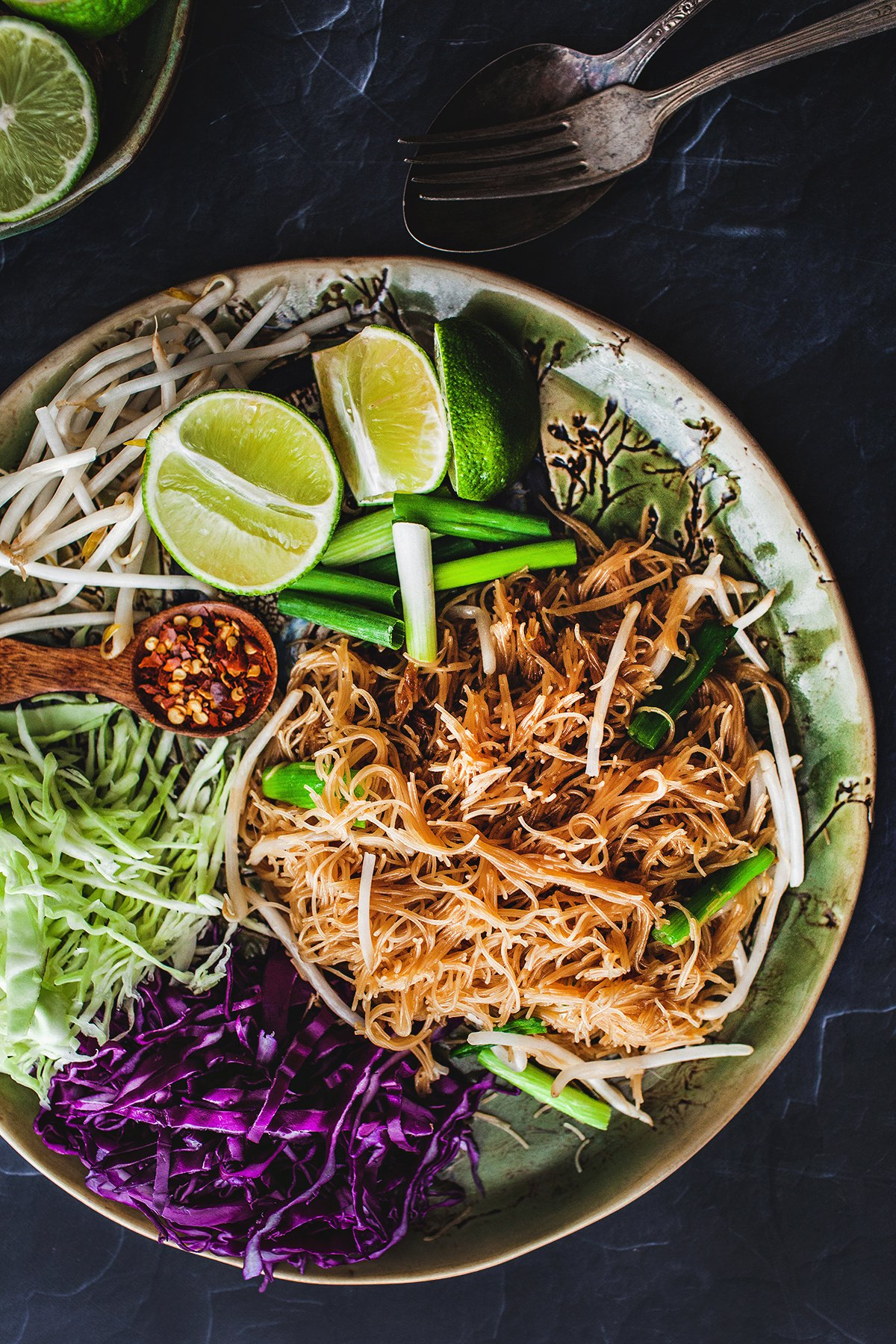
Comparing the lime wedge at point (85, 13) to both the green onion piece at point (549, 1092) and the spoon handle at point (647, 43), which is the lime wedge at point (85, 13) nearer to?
the spoon handle at point (647, 43)

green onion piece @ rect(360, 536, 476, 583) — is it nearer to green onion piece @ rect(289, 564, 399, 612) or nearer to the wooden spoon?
green onion piece @ rect(289, 564, 399, 612)

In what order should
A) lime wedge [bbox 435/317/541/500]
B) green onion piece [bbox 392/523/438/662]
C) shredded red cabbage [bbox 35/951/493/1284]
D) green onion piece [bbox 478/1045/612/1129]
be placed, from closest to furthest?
lime wedge [bbox 435/317/541/500] → green onion piece [bbox 392/523/438/662] → shredded red cabbage [bbox 35/951/493/1284] → green onion piece [bbox 478/1045/612/1129]

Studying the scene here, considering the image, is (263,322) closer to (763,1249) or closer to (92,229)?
(92,229)

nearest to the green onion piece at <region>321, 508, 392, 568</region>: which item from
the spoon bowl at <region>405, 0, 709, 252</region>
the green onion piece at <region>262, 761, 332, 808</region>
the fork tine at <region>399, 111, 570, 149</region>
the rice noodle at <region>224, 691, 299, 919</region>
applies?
the rice noodle at <region>224, 691, 299, 919</region>

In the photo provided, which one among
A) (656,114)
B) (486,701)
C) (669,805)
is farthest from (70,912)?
(656,114)

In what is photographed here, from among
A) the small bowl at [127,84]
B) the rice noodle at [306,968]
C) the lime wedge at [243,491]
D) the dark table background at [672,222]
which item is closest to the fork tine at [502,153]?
the dark table background at [672,222]
